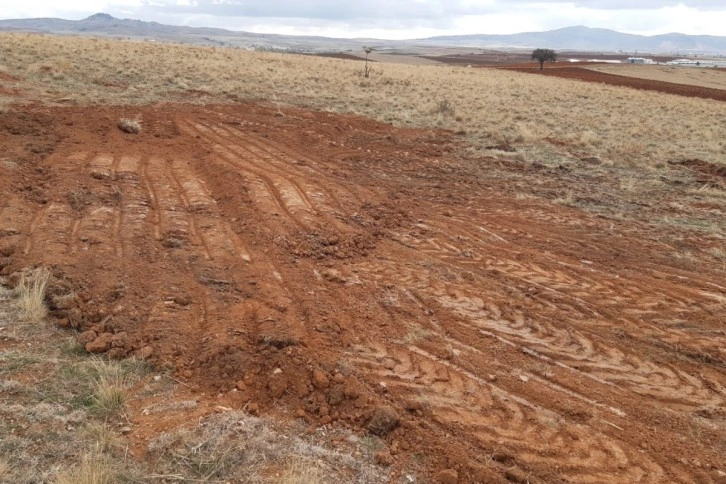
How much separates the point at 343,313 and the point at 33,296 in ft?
9.41

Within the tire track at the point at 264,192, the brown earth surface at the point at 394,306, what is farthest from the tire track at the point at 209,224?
the tire track at the point at 264,192

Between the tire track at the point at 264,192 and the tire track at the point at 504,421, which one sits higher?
the tire track at the point at 264,192

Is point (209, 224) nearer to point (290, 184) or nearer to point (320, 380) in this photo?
point (290, 184)

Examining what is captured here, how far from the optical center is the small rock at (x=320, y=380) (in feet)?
13.5

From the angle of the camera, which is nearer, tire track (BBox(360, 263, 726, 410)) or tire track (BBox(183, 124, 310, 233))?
tire track (BBox(360, 263, 726, 410))

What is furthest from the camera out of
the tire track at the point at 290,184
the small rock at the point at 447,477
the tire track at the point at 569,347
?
the tire track at the point at 290,184

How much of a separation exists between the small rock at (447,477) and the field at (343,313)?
0.02 metres

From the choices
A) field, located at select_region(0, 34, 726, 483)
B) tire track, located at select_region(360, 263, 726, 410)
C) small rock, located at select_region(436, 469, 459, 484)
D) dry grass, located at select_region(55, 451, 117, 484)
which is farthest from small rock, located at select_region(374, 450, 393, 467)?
tire track, located at select_region(360, 263, 726, 410)

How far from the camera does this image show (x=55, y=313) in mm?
4809

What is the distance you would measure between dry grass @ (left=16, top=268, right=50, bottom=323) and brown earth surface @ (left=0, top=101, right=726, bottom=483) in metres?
0.13

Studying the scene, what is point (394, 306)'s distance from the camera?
556 cm

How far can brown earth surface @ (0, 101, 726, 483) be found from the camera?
3881mm

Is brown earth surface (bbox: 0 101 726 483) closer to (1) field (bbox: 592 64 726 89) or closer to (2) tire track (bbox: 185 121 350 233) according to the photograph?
(2) tire track (bbox: 185 121 350 233)

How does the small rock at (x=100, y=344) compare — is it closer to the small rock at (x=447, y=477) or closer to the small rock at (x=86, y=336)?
the small rock at (x=86, y=336)
